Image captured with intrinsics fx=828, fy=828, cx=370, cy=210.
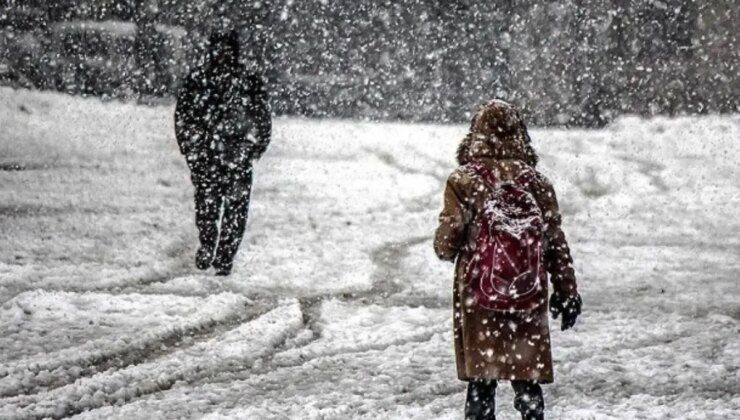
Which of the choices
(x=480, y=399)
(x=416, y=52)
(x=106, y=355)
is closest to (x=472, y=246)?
(x=480, y=399)

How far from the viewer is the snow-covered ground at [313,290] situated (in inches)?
177

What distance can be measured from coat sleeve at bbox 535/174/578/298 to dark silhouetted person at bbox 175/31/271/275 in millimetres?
4229

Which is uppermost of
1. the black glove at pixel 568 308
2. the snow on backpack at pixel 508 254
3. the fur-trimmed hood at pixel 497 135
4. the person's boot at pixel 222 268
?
the fur-trimmed hood at pixel 497 135

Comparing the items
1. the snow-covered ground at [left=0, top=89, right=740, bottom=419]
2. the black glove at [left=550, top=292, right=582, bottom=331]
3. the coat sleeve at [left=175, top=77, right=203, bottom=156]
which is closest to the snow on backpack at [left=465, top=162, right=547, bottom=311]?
the black glove at [left=550, top=292, right=582, bottom=331]

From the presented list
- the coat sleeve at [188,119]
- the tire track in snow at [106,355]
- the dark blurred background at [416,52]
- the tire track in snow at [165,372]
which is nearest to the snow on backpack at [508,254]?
the tire track in snow at [165,372]

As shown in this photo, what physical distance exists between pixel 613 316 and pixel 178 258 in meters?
4.34

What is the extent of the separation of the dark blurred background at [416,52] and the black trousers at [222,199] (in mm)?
10739

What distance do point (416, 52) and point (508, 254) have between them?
15.8 meters

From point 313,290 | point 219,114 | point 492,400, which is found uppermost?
point 219,114

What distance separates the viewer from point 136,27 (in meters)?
17.7

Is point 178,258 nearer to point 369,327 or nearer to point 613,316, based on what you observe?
point 369,327

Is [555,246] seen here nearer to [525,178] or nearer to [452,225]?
[525,178]

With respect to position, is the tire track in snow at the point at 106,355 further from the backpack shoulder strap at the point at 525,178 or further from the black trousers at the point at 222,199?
the backpack shoulder strap at the point at 525,178

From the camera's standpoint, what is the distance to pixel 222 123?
286 inches
